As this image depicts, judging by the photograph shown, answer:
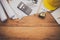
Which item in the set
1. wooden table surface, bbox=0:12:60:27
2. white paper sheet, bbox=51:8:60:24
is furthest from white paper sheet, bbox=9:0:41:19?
white paper sheet, bbox=51:8:60:24

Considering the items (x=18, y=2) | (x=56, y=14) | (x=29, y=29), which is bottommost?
(x=29, y=29)

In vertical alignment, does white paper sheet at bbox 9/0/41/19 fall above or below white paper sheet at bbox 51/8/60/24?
above

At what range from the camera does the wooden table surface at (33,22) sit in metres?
1.18

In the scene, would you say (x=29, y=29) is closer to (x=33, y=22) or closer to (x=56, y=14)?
(x=33, y=22)

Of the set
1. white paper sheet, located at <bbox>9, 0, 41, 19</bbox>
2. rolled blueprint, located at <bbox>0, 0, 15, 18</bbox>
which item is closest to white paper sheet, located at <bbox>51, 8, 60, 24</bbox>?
white paper sheet, located at <bbox>9, 0, 41, 19</bbox>

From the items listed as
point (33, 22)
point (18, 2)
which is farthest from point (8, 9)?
point (33, 22)

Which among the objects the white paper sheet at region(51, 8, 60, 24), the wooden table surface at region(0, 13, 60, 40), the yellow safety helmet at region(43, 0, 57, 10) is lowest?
the wooden table surface at region(0, 13, 60, 40)

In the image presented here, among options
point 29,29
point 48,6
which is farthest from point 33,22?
point 48,6

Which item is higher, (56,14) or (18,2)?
(18,2)

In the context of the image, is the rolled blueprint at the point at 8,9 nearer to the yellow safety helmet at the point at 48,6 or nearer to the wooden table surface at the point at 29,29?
the wooden table surface at the point at 29,29

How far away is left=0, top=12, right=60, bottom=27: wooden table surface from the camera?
3.87 feet

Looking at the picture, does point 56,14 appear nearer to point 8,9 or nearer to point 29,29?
point 29,29

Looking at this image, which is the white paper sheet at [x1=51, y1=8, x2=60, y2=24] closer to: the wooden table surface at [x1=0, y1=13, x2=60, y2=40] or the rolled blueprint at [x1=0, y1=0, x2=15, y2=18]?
the wooden table surface at [x1=0, y1=13, x2=60, y2=40]

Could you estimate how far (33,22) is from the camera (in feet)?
3.93
